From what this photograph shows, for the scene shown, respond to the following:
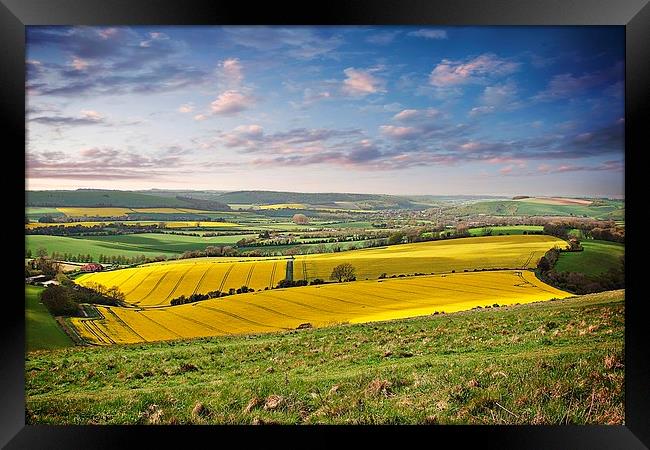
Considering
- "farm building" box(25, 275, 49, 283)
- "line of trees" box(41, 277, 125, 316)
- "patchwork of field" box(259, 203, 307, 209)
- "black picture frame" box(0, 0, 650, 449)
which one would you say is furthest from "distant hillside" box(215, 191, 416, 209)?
"farm building" box(25, 275, 49, 283)

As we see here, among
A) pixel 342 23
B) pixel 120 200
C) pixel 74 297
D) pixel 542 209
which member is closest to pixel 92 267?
pixel 74 297

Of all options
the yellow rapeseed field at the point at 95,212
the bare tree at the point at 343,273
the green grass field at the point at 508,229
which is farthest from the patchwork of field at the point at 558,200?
the yellow rapeseed field at the point at 95,212

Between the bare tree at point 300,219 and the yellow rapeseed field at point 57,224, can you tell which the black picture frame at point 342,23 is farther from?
the bare tree at point 300,219

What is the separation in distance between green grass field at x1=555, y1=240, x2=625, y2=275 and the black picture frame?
0.55 feet

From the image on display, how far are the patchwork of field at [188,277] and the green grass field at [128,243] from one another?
12 cm

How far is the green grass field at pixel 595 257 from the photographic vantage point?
3.59 m

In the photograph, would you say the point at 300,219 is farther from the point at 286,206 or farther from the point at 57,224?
the point at 57,224

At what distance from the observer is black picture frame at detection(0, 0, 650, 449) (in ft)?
10.5

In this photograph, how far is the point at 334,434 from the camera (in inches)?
132

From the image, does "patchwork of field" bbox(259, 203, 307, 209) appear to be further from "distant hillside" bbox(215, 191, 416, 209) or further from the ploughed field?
the ploughed field

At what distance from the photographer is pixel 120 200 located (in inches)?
148

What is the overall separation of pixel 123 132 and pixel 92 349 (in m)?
1.67

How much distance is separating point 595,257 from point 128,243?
143 inches

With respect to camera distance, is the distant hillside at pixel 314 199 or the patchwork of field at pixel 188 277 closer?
the patchwork of field at pixel 188 277
